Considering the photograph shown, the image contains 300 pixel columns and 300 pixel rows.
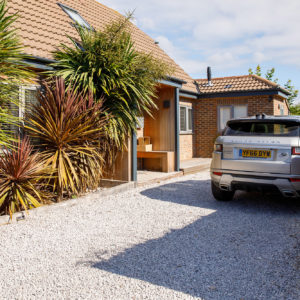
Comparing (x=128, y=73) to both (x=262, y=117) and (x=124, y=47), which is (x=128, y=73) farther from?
(x=262, y=117)

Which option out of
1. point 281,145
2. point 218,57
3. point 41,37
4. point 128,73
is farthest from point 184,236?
point 218,57

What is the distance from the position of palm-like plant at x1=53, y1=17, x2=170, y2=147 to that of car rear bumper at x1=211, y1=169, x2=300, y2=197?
8.27 ft

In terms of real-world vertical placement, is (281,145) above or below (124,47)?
below

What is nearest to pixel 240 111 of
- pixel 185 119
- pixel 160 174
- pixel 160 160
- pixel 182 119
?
pixel 185 119

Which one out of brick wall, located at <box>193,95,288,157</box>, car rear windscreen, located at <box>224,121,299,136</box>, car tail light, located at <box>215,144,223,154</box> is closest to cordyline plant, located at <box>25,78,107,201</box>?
car tail light, located at <box>215,144,223,154</box>

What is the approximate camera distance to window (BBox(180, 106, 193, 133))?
44.9 ft

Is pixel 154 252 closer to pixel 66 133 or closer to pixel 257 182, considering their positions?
pixel 257 182

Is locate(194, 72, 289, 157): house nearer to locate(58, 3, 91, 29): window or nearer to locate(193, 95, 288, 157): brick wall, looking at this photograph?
locate(193, 95, 288, 157): brick wall

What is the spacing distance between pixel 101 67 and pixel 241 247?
16.2 feet

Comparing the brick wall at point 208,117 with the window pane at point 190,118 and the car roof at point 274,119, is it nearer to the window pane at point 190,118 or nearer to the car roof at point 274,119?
the window pane at point 190,118

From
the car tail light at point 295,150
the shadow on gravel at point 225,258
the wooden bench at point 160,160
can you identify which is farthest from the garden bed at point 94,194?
the car tail light at point 295,150

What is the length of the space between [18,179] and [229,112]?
11.2m

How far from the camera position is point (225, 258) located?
11.9ft

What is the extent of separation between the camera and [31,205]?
577 centimetres
